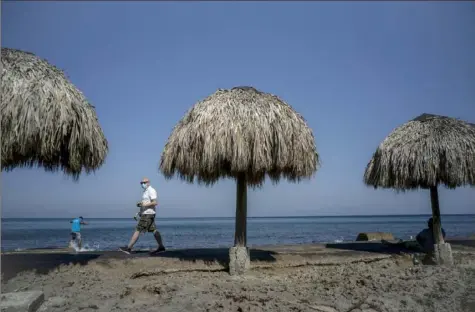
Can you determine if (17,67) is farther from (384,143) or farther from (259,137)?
(384,143)

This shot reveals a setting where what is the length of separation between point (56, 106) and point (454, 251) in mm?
9294

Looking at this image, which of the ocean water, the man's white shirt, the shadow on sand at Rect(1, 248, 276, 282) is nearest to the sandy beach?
the shadow on sand at Rect(1, 248, 276, 282)

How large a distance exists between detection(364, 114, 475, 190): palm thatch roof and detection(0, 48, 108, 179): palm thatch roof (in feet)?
20.7

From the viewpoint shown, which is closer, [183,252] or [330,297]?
[330,297]

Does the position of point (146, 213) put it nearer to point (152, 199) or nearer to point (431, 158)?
point (152, 199)

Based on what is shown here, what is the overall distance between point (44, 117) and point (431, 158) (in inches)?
295

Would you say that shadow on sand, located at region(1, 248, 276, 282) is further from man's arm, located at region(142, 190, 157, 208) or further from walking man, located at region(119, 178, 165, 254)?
man's arm, located at region(142, 190, 157, 208)

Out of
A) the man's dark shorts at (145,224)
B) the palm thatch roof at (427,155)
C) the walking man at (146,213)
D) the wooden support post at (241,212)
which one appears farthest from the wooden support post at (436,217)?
the man's dark shorts at (145,224)

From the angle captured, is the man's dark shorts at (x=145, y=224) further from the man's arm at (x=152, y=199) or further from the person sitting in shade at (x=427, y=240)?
the person sitting in shade at (x=427, y=240)

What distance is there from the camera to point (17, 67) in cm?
528

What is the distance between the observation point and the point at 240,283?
6.14 m

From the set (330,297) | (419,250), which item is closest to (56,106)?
(330,297)

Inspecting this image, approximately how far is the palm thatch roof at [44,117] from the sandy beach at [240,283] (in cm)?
187

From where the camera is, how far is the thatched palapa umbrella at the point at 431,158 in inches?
309
